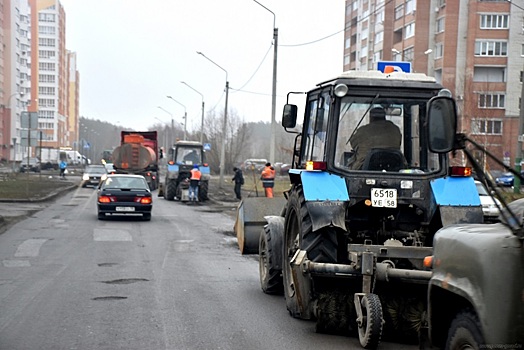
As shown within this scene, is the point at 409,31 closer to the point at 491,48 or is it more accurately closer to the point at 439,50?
the point at 439,50

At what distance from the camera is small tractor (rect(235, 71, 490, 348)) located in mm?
7652

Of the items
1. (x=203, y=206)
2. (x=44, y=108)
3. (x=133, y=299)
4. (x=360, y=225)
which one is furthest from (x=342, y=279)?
(x=44, y=108)

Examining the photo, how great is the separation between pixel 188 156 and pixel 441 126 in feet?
107

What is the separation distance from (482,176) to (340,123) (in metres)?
4.19

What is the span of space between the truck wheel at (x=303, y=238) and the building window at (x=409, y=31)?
6984cm

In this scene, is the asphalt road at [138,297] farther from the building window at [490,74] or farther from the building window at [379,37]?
the building window at [379,37]

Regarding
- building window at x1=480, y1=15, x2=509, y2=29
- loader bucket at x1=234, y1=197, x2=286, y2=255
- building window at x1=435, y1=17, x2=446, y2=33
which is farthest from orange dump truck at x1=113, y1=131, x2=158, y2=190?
building window at x1=480, y1=15, x2=509, y2=29

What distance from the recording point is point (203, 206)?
32.4 m

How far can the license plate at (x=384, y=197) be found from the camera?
811cm

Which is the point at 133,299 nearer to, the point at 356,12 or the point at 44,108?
the point at 356,12

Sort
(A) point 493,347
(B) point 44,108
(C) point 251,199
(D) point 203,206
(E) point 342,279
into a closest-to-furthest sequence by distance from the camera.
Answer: (A) point 493,347 < (E) point 342,279 < (C) point 251,199 < (D) point 203,206 < (B) point 44,108

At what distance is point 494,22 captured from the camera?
232 feet

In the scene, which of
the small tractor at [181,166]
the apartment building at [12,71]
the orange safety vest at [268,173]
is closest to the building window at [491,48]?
the small tractor at [181,166]

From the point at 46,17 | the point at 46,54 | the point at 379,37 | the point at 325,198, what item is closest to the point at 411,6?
the point at 379,37
